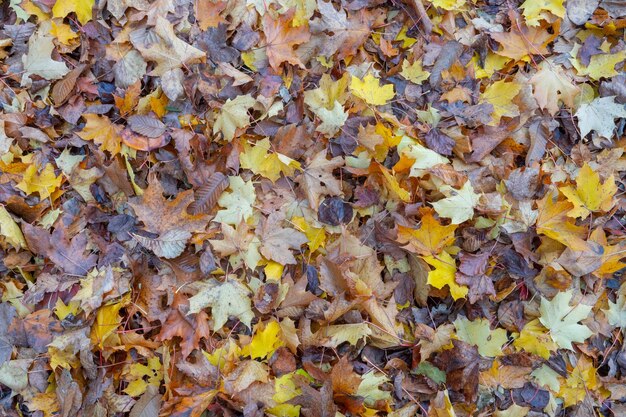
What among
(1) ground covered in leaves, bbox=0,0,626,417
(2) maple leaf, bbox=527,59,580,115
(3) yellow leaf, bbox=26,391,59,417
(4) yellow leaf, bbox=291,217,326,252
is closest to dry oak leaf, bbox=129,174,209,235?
(1) ground covered in leaves, bbox=0,0,626,417

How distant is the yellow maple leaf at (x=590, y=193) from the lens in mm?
2125

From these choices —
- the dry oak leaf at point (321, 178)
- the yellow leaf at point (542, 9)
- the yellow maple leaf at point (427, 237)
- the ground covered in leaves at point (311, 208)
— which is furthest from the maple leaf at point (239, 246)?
the yellow leaf at point (542, 9)

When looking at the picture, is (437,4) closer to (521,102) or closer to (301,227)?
(521,102)

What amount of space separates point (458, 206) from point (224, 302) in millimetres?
959

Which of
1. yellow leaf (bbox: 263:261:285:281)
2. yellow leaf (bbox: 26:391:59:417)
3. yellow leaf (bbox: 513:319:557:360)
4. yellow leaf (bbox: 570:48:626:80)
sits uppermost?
yellow leaf (bbox: 570:48:626:80)

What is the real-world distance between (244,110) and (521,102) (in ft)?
4.05

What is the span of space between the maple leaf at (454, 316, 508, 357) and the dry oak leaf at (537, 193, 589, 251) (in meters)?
0.42

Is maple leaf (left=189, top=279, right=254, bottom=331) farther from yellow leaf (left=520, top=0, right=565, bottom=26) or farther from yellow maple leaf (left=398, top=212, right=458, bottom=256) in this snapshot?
yellow leaf (left=520, top=0, right=565, bottom=26)

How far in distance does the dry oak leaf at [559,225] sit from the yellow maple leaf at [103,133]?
1.74 metres

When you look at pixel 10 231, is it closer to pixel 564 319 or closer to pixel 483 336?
pixel 483 336

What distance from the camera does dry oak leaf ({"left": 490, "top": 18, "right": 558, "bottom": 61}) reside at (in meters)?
2.44

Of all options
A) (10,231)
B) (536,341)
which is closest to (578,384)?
(536,341)

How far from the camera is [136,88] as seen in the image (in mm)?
2277

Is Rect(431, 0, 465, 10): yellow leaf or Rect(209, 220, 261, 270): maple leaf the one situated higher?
Rect(431, 0, 465, 10): yellow leaf
